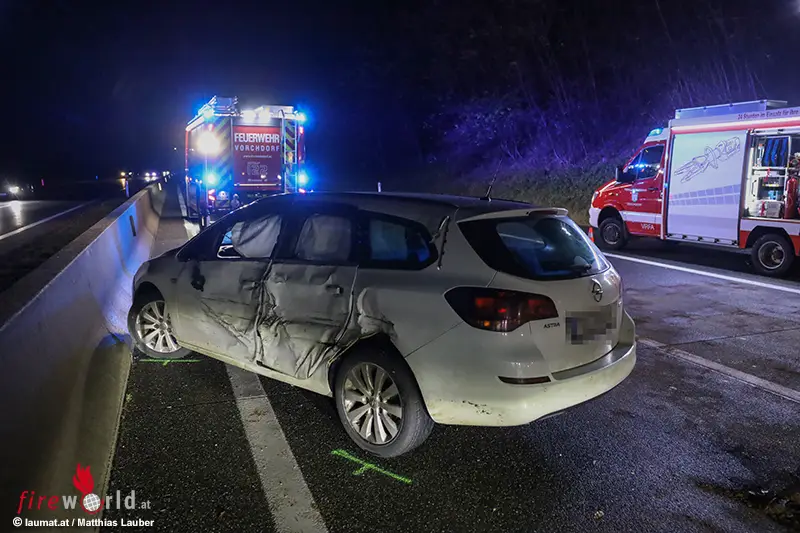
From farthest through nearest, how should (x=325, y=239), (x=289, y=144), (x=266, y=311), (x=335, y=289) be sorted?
(x=289, y=144) < (x=266, y=311) < (x=325, y=239) < (x=335, y=289)

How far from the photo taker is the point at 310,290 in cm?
416

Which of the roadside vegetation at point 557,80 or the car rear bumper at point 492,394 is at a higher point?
the roadside vegetation at point 557,80

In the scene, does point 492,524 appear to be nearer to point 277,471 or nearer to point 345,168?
point 277,471

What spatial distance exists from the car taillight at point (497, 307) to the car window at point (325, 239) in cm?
98

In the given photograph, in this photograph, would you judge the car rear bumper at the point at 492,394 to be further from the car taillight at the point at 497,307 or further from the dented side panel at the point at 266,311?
the dented side panel at the point at 266,311

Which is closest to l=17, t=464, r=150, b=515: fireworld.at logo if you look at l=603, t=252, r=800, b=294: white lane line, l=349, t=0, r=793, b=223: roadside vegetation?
l=603, t=252, r=800, b=294: white lane line

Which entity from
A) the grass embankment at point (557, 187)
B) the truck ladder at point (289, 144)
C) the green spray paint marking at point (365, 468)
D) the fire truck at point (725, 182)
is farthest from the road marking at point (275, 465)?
the grass embankment at point (557, 187)

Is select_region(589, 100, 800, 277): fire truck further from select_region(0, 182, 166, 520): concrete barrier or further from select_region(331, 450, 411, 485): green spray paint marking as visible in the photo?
select_region(0, 182, 166, 520): concrete barrier

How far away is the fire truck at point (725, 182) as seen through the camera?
394 inches

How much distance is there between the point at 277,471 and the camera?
3646 mm

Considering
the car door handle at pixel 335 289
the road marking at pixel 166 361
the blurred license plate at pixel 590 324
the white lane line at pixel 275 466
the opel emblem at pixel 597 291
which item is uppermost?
the opel emblem at pixel 597 291

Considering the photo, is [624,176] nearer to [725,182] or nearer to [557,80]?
[725,182]

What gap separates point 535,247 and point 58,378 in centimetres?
303

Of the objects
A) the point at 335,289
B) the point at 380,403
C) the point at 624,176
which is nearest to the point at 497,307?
the point at 380,403
